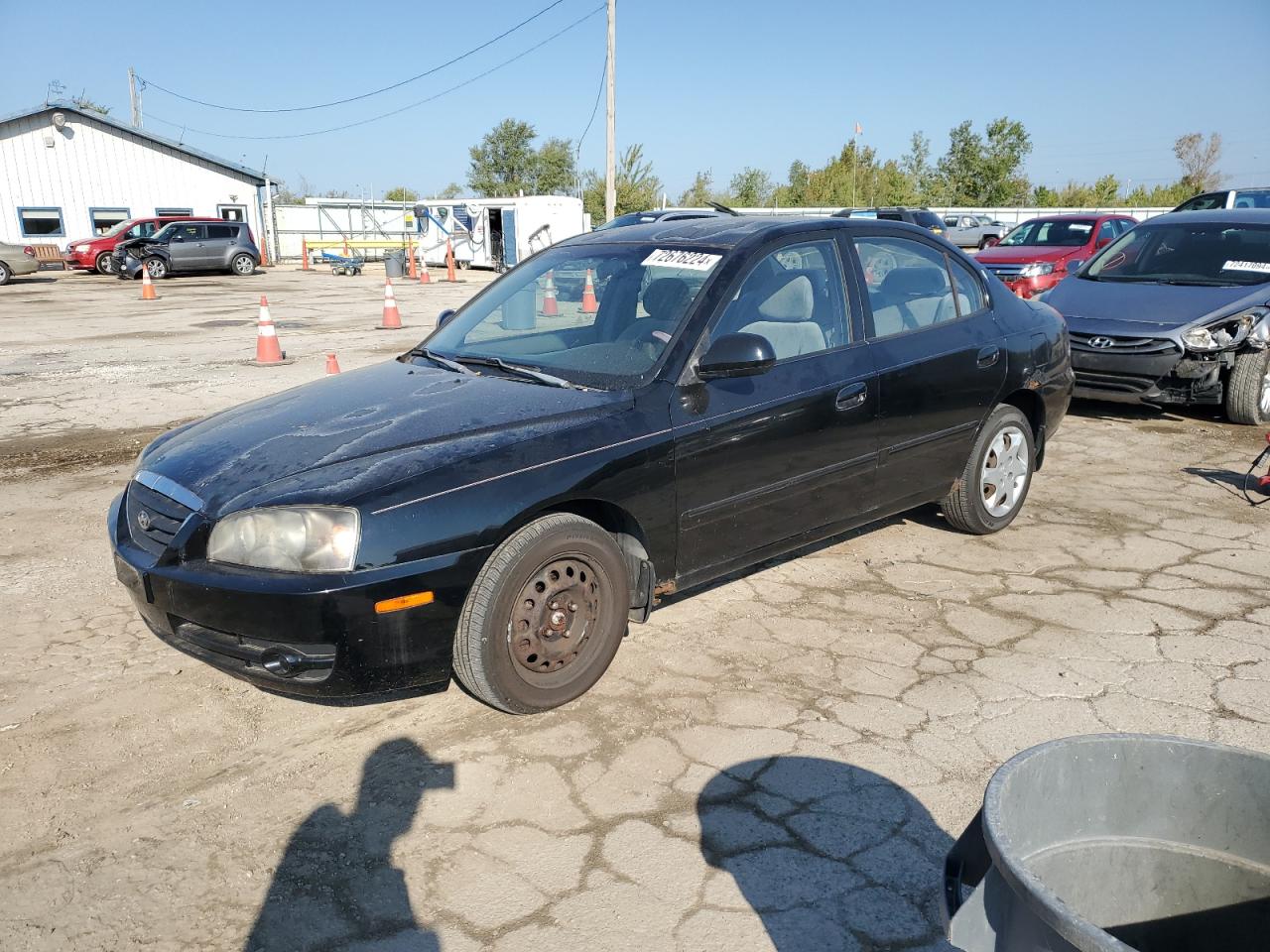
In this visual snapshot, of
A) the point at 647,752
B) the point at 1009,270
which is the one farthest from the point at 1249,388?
the point at 647,752

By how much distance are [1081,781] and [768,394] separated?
2452 mm

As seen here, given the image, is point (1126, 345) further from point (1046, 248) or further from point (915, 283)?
point (1046, 248)

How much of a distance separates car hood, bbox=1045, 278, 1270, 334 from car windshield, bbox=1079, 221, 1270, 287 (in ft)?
0.71

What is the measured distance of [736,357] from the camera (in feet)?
12.0

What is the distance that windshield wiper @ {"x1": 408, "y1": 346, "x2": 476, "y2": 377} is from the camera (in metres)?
Result: 4.14

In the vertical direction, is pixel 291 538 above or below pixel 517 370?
A: below

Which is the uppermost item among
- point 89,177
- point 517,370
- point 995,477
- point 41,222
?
point 89,177

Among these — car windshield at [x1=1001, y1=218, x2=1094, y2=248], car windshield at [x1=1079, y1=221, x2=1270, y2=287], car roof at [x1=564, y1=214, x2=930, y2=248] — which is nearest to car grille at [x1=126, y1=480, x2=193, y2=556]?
car roof at [x1=564, y1=214, x2=930, y2=248]

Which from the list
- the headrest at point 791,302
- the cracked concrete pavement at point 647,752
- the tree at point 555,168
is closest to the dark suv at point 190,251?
the cracked concrete pavement at point 647,752

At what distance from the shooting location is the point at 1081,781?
5.25 feet

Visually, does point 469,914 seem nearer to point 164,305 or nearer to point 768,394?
point 768,394

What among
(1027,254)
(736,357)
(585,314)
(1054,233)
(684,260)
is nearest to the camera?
(736,357)

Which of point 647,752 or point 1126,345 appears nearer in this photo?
point 647,752

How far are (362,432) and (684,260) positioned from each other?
154 cm
